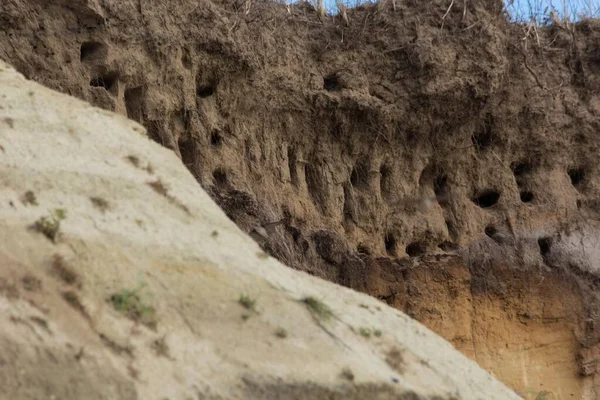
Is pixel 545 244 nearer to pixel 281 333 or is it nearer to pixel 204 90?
pixel 204 90

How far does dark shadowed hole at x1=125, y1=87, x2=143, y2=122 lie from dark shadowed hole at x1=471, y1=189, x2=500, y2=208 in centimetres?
463

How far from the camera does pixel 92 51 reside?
8.41 m

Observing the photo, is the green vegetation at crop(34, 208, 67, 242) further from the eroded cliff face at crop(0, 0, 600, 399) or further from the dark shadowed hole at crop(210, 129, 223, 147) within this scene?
the dark shadowed hole at crop(210, 129, 223, 147)

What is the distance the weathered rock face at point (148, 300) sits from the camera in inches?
152

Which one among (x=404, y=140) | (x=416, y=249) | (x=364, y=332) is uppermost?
(x=404, y=140)

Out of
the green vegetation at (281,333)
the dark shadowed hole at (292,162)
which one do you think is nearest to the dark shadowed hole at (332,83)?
the dark shadowed hole at (292,162)

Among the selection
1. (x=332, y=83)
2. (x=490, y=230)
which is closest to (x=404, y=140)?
(x=332, y=83)

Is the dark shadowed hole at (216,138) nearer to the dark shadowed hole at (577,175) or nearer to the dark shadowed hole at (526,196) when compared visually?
the dark shadowed hole at (526,196)

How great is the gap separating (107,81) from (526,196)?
18.8 ft

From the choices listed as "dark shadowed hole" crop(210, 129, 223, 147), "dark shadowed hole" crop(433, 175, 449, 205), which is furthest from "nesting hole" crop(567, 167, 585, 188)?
"dark shadowed hole" crop(210, 129, 223, 147)

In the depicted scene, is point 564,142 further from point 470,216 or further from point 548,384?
point 548,384

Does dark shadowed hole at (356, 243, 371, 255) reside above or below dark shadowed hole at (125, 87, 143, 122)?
below

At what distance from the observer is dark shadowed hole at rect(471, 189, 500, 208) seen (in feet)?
37.2

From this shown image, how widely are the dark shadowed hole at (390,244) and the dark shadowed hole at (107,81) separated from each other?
3.65m
